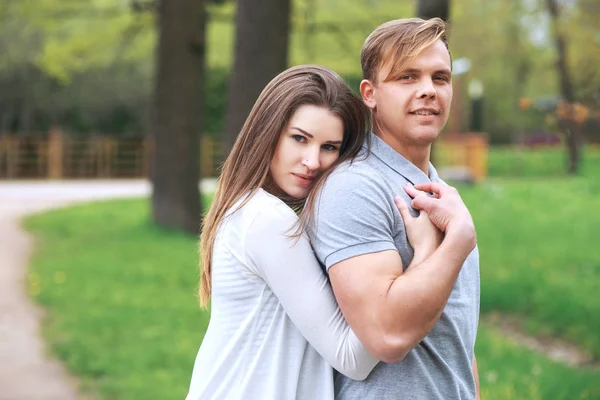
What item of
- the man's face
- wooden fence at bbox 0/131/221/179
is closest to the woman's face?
the man's face

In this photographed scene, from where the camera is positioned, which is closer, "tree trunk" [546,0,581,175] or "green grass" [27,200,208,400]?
"green grass" [27,200,208,400]

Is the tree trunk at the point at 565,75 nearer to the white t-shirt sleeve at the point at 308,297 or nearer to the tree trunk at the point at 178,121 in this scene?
the tree trunk at the point at 178,121

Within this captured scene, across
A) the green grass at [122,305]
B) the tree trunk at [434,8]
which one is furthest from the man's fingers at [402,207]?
the tree trunk at [434,8]

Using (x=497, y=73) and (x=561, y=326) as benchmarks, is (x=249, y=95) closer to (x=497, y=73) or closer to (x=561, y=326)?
(x=561, y=326)

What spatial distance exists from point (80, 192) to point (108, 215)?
8.07m

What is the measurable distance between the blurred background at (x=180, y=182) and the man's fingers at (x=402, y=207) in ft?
12.9

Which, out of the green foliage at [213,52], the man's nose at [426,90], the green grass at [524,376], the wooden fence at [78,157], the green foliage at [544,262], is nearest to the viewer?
the man's nose at [426,90]

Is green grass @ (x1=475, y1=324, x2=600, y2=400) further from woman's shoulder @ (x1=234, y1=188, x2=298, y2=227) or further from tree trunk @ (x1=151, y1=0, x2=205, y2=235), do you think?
tree trunk @ (x1=151, y1=0, x2=205, y2=235)

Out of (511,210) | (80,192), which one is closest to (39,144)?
(80,192)

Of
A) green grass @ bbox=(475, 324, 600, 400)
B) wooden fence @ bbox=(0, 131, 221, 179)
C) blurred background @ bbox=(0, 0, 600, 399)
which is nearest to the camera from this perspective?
green grass @ bbox=(475, 324, 600, 400)

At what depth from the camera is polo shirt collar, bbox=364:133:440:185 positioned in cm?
265

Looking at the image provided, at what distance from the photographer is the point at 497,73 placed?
171 feet

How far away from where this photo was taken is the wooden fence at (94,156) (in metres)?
32.1

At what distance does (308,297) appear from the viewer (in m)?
2.49
